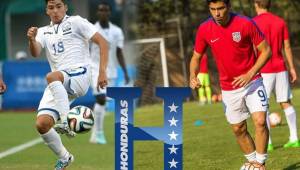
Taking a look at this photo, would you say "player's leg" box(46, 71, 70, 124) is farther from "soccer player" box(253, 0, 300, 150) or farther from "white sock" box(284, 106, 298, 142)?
"white sock" box(284, 106, 298, 142)

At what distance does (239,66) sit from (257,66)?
16.9 inches

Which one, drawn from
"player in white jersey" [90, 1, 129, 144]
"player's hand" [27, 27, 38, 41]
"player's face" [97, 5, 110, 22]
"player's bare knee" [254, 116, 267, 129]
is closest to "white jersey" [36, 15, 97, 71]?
"player's hand" [27, 27, 38, 41]

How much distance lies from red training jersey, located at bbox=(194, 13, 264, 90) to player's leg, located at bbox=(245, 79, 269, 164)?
5.4 inches

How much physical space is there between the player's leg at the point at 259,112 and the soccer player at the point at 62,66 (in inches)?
63.9

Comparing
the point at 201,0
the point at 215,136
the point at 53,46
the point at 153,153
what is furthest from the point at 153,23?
the point at 53,46

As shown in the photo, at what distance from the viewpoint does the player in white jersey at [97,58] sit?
13034 mm

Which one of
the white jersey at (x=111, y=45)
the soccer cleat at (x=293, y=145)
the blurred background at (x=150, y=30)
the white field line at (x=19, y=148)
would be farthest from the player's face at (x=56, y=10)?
the blurred background at (x=150, y=30)

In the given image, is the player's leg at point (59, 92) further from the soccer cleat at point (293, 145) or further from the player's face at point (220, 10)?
the soccer cleat at point (293, 145)

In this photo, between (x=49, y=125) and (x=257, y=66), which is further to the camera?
(x=49, y=125)

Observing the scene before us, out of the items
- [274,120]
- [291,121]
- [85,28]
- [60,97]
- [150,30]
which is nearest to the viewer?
[60,97]

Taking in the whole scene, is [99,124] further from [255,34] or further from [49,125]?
[255,34]

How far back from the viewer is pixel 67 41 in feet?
28.8

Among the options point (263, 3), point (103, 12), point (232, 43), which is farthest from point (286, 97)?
point (103, 12)

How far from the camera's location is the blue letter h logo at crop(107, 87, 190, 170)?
289 inches
